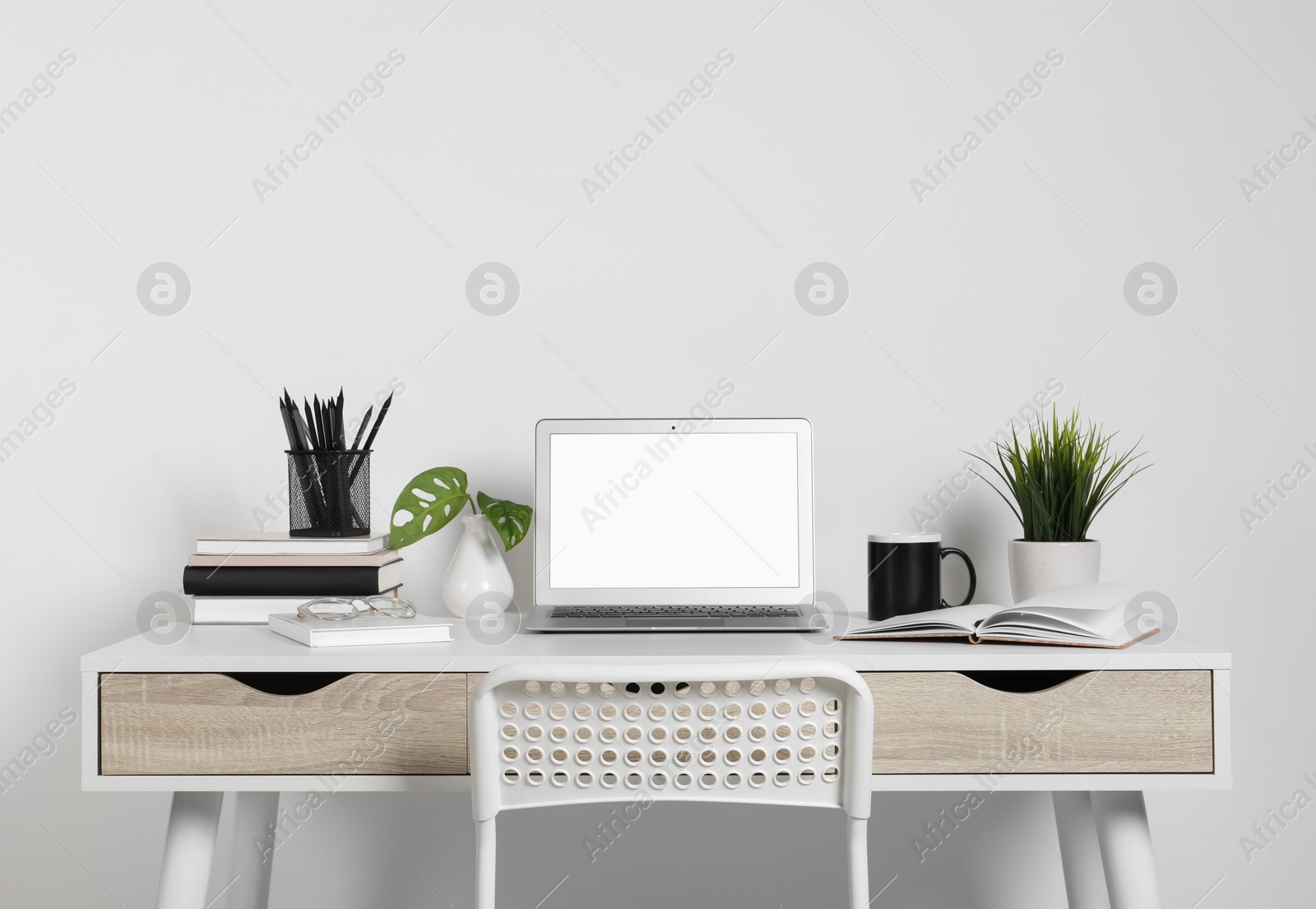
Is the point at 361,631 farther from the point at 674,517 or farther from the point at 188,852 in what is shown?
the point at 674,517

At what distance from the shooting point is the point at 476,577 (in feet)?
4.63

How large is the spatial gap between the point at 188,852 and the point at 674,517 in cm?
72

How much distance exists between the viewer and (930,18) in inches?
62.6

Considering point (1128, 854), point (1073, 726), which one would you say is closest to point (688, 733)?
point (1073, 726)

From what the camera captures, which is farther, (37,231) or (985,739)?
(37,231)

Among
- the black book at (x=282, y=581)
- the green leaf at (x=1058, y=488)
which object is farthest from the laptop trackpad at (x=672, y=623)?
the green leaf at (x=1058, y=488)

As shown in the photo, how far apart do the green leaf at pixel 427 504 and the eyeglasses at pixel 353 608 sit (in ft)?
0.31

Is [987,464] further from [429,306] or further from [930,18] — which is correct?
[429,306]

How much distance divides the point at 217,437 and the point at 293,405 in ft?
0.89

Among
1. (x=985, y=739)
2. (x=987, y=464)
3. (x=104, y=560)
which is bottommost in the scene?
(x=985, y=739)

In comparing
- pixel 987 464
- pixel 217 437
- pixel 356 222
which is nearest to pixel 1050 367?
pixel 987 464

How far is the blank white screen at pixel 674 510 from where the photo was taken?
137 centimetres

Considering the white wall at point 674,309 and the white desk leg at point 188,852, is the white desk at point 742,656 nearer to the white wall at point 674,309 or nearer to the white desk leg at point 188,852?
the white desk leg at point 188,852

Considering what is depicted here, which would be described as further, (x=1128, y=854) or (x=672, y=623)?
(x=672, y=623)
